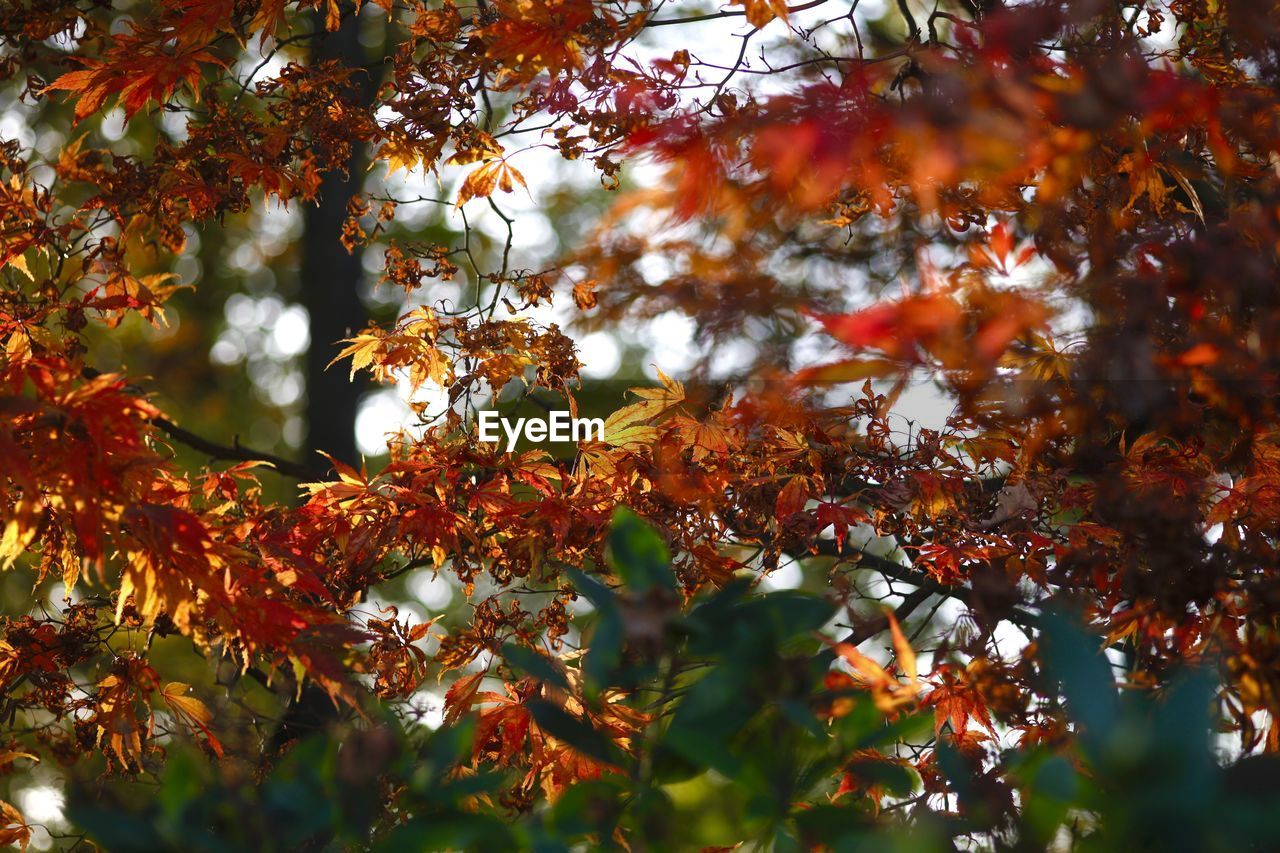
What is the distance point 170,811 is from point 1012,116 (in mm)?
1304

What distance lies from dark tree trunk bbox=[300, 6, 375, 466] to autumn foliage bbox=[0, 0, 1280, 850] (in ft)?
7.31

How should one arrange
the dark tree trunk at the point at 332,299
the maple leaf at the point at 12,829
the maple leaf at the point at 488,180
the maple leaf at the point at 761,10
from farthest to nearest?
the dark tree trunk at the point at 332,299
the maple leaf at the point at 488,180
the maple leaf at the point at 12,829
the maple leaf at the point at 761,10

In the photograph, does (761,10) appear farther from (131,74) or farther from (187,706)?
(187,706)

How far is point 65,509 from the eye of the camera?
1.77m

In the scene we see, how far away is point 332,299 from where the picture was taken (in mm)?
5727

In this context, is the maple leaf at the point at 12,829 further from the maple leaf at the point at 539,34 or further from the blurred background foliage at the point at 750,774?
the maple leaf at the point at 539,34

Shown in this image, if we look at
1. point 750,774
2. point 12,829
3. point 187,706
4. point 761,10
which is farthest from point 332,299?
point 750,774

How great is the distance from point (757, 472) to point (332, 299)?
3819mm

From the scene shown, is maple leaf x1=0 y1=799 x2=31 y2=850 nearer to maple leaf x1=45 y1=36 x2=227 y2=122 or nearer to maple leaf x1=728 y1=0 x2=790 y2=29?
maple leaf x1=45 y1=36 x2=227 y2=122

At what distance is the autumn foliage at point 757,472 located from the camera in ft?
3.82

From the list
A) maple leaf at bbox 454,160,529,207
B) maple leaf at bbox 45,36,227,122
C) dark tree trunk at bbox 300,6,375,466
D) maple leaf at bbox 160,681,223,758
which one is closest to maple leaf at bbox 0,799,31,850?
maple leaf at bbox 160,681,223,758

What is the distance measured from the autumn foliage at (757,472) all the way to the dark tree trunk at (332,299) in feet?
7.31

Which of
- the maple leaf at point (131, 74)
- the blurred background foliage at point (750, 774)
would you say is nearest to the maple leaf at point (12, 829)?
the blurred background foliage at point (750, 774)

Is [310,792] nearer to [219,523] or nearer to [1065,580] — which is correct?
[219,523]
